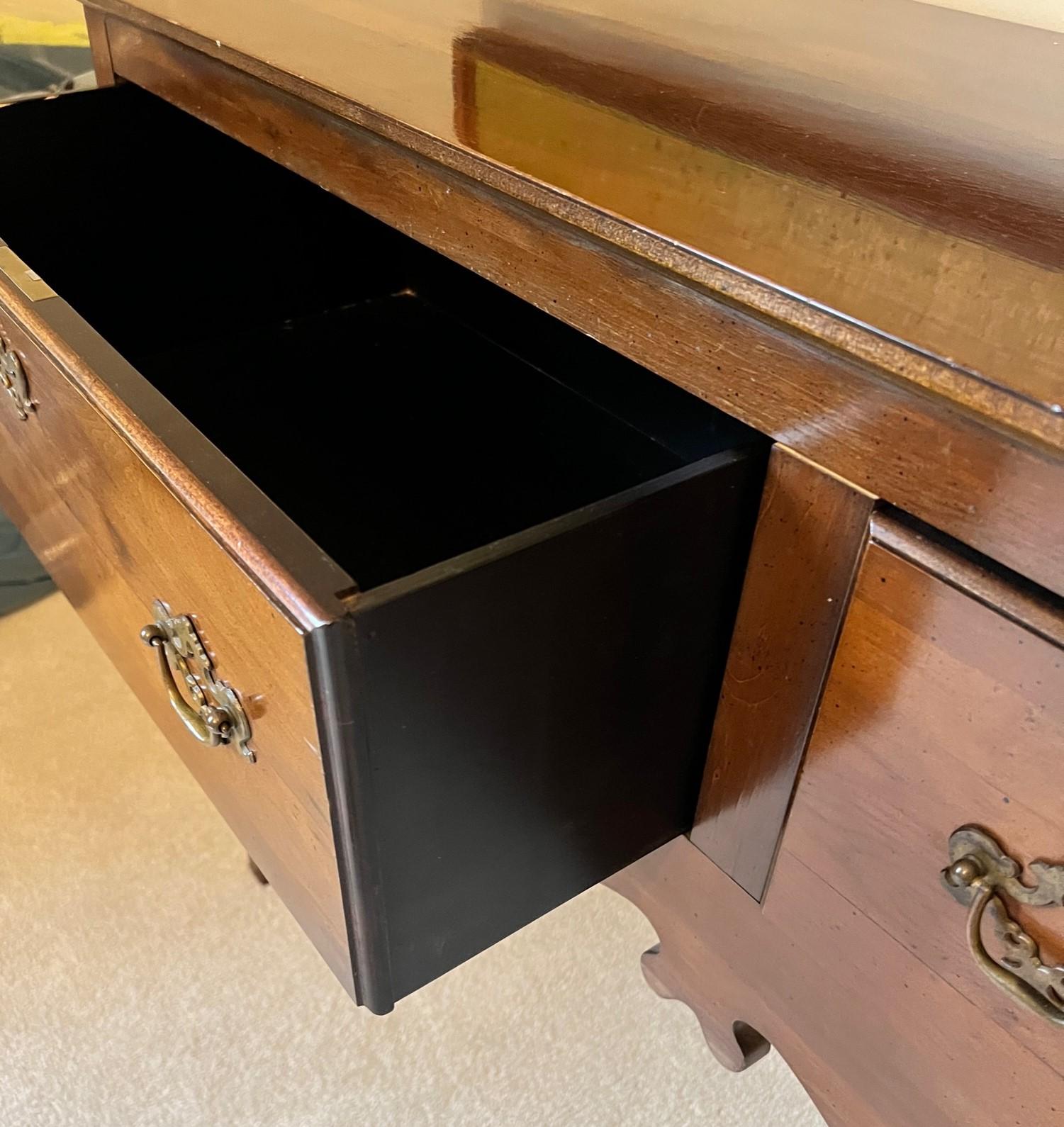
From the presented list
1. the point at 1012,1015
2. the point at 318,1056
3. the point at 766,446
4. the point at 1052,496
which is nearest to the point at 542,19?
the point at 766,446

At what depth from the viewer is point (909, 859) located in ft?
1.41

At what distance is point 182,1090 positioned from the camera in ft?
2.57

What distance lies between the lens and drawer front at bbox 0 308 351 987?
0.41m

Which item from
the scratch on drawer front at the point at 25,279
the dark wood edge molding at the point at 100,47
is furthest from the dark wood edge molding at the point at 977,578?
the dark wood edge molding at the point at 100,47

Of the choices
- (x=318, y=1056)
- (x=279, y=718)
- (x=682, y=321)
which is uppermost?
(x=682, y=321)

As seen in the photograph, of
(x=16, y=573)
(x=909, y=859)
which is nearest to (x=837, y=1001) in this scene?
(x=909, y=859)

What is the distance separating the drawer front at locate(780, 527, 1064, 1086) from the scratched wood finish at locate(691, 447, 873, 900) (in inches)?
0.5

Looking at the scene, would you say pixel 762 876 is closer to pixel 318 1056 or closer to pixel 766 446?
pixel 766 446

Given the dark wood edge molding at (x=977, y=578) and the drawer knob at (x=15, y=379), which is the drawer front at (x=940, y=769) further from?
the drawer knob at (x=15, y=379)

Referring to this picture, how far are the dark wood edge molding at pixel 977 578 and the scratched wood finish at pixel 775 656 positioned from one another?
0.6 inches

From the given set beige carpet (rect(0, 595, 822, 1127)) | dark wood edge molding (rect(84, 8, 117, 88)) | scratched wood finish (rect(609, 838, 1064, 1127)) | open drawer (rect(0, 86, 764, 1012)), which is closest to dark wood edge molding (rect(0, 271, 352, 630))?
open drawer (rect(0, 86, 764, 1012))

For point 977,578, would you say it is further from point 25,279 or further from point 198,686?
point 25,279

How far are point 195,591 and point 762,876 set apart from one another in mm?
311

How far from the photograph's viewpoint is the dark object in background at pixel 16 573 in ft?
3.89
